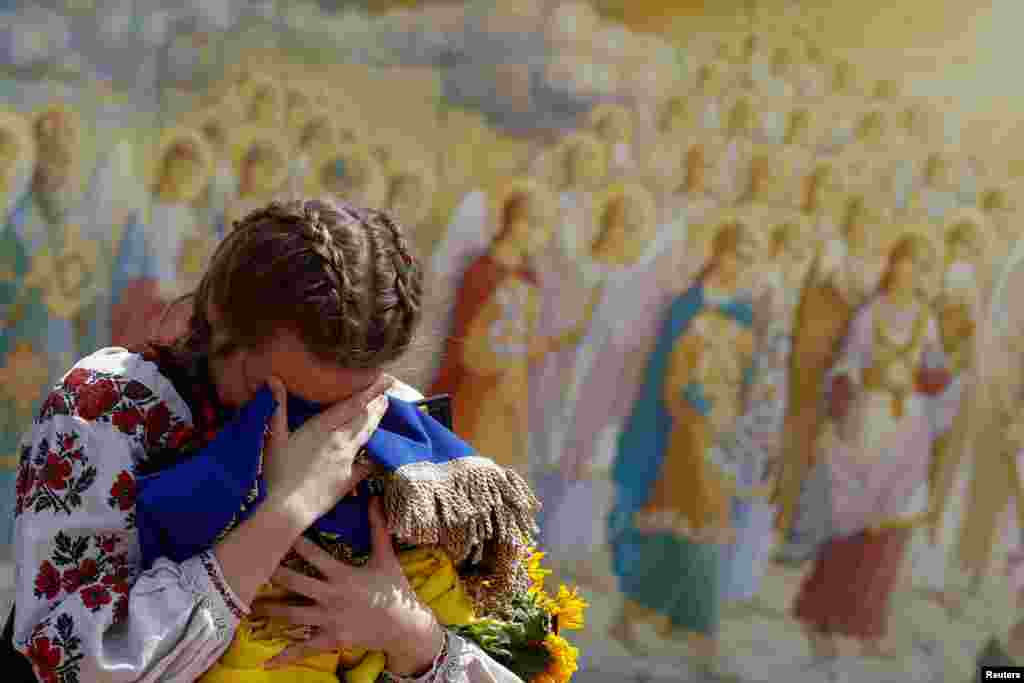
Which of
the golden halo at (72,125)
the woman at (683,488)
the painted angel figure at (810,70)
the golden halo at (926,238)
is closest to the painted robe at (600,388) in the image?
the woman at (683,488)

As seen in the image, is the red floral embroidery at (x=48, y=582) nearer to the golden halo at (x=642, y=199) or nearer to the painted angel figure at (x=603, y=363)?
the painted angel figure at (x=603, y=363)

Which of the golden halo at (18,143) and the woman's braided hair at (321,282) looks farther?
the golden halo at (18,143)

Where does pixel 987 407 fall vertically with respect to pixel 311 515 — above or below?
below

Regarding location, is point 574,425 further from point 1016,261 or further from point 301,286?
point 301,286

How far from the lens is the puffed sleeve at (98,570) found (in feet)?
4.78

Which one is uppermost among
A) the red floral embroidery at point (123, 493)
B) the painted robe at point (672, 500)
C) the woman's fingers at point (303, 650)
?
the red floral embroidery at point (123, 493)

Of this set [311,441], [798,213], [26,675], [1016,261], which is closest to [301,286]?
[311,441]

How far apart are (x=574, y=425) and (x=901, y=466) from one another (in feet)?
5.52

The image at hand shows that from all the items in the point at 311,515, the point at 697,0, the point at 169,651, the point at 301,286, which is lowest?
the point at 169,651

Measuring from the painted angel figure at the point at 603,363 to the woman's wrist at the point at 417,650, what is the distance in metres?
4.50

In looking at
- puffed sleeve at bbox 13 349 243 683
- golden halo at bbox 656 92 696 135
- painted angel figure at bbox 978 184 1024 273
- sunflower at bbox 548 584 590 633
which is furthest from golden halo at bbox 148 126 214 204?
puffed sleeve at bbox 13 349 243 683

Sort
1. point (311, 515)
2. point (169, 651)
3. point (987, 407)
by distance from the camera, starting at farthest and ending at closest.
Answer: point (987, 407), point (311, 515), point (169, 651)

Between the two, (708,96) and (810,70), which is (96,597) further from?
(810,70)

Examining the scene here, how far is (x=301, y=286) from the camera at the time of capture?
156 centimetres
